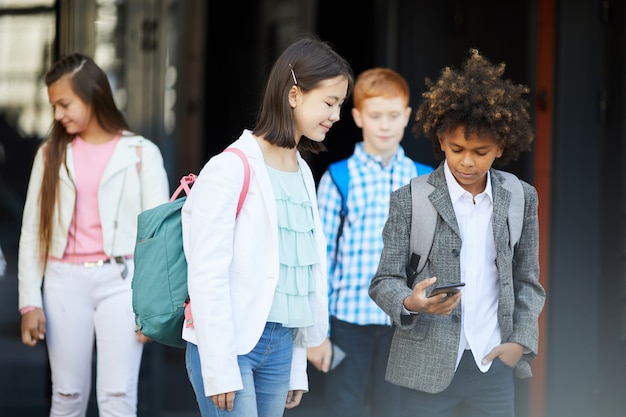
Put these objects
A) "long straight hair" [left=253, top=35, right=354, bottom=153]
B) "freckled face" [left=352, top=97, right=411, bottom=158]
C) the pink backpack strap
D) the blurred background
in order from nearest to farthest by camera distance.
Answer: the pink backpack strap, "long straight hair" [left=253, top=35, right=354, bottom=153], "freckled face" [left=352, top=97, right=411, bottom=158], the blurred background

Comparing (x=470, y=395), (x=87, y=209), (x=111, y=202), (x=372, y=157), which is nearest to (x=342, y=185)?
(x=372, y=157)

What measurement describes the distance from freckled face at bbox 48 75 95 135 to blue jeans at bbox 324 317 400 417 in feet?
4.71

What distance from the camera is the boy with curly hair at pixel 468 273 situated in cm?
343

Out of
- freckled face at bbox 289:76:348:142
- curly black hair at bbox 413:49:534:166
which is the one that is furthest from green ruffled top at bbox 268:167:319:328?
curly black hair at bbox 413:49:534:166

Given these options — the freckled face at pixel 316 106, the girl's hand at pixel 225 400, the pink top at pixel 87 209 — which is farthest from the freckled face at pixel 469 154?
the pink top at pixel 87 209

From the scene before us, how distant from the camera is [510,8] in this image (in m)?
5.96

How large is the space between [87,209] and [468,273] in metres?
1.81

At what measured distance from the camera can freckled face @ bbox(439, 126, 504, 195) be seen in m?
3.43

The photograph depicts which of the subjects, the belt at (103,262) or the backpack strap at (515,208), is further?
the belt at (103,262)

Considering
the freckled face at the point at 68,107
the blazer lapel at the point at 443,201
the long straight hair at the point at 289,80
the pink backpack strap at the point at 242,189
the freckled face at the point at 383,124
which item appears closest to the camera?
the pink backpack strap at the point at 242,189

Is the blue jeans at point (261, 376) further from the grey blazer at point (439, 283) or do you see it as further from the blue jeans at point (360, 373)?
the blue jeans at point (360, 373)

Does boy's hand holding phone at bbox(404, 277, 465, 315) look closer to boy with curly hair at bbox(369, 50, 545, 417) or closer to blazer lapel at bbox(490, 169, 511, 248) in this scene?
boy with curly hair at bbox(369, 50, 545, 417)

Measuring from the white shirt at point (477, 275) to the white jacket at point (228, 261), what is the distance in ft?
2.25

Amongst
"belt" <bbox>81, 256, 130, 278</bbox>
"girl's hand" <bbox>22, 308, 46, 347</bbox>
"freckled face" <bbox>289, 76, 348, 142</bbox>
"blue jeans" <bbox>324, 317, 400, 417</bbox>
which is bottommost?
"blue jeans" <bbox>324, 317, 400, 417</bbox>
